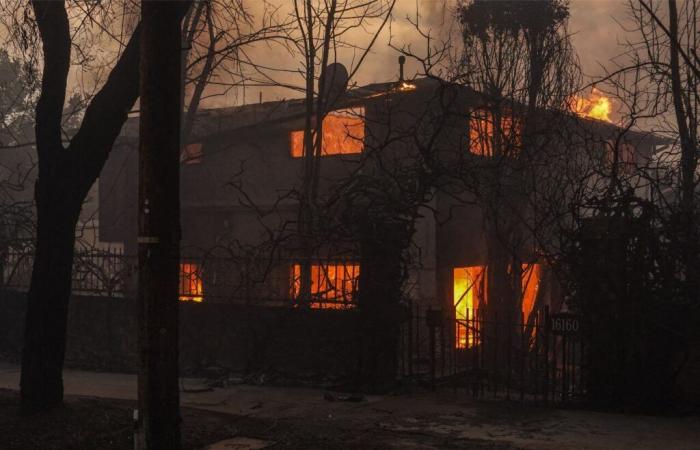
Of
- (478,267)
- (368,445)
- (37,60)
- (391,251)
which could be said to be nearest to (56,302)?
(37,60)

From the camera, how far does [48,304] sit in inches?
352

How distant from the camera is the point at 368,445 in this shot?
8023mm

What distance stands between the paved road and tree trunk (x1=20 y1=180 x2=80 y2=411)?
2.12 metres

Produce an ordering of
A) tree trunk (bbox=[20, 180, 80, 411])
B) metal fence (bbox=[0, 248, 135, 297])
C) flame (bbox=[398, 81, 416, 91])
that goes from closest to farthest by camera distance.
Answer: tree trunk (bbox=[20, 180, 80, 411]), metal fence (bbox=[0, 248, 135, 297]), flame (bbox=[398, 81, 416, 91])

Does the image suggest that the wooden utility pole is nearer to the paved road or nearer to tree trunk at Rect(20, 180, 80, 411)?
the paved road

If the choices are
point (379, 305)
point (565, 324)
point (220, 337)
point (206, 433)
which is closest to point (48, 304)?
point (206, 433)

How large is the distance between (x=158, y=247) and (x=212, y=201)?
19558mm

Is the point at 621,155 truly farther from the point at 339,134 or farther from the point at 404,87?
the point at 339,134

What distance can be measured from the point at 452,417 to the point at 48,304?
16.4ft

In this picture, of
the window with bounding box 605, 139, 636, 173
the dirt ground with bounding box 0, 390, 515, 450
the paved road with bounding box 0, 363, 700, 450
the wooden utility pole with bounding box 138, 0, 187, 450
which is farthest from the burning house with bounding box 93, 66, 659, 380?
the wooden utility pole with bounding box 138, 0, 187, 450

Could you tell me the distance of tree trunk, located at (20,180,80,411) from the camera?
8867 mm

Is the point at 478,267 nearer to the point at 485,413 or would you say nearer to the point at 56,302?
the point at 485,413

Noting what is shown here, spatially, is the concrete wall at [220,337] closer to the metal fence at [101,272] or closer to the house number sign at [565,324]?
the metal fence at [101,272]

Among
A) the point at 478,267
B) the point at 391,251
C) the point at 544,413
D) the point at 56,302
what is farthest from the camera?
the point at 478,267
